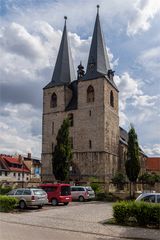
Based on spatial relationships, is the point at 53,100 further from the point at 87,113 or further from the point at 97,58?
the point at 97,58

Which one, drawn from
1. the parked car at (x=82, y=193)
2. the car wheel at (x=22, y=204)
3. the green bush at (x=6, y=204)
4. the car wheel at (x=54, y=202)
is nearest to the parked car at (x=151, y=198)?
the green bush at (x=6, y=204)

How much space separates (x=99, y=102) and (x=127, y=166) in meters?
14.3

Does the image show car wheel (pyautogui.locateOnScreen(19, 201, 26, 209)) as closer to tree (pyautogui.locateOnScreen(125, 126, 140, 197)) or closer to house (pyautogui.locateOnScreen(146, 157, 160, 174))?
tree (pyautogui.locateOnScreen(125, 126, 140, 197))

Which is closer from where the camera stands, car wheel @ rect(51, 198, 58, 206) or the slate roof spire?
car wheel @ rect(51, 198, 58, 206)

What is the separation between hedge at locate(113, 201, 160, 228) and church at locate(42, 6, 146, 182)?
34680 mm

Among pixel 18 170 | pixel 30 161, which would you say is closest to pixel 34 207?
pixel 18 170

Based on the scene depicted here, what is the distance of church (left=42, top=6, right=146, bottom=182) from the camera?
5253 centimetres

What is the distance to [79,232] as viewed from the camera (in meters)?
13.5

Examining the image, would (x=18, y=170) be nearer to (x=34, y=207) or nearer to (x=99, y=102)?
(x=99, y=102)

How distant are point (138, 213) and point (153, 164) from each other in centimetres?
7978

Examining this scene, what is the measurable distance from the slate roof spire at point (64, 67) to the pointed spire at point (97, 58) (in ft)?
16.1

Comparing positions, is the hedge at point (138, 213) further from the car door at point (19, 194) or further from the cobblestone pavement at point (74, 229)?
the car door at point (19, 194)

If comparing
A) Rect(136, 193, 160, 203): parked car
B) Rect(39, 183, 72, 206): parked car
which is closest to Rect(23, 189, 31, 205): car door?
Rect(39, 183, 72, 206): parked car

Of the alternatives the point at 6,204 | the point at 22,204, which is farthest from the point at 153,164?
the point at 6,204
